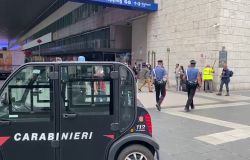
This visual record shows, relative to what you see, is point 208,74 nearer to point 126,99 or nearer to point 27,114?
point 126,99

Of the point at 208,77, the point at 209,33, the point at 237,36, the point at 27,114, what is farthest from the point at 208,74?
the point at 27,114

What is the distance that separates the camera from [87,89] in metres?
4.72

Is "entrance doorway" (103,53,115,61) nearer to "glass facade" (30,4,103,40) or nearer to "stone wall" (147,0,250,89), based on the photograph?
"glass facade" (30,4,103,40)

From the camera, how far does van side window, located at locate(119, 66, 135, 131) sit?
4.75 metres

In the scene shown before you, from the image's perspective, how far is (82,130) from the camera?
470cm

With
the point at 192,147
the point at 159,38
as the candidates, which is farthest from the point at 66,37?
the point at 192,147

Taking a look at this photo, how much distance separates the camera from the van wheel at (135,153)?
4.78 m

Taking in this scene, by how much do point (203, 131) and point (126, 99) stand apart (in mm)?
4397

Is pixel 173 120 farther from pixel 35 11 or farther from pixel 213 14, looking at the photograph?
pixel 35 11

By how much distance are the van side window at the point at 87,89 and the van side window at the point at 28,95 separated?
0.72 ft

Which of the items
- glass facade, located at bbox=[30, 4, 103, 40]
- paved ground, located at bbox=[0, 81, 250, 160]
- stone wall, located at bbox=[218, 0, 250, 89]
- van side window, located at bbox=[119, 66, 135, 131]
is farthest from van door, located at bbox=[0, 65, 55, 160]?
glass facade, located at bbox=[30, 4, 103, 40]

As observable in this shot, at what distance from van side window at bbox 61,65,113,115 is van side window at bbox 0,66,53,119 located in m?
0.22

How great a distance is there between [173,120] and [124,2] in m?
14.5

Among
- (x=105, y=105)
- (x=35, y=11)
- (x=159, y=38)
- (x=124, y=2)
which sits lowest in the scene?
(x=105, y=105)
